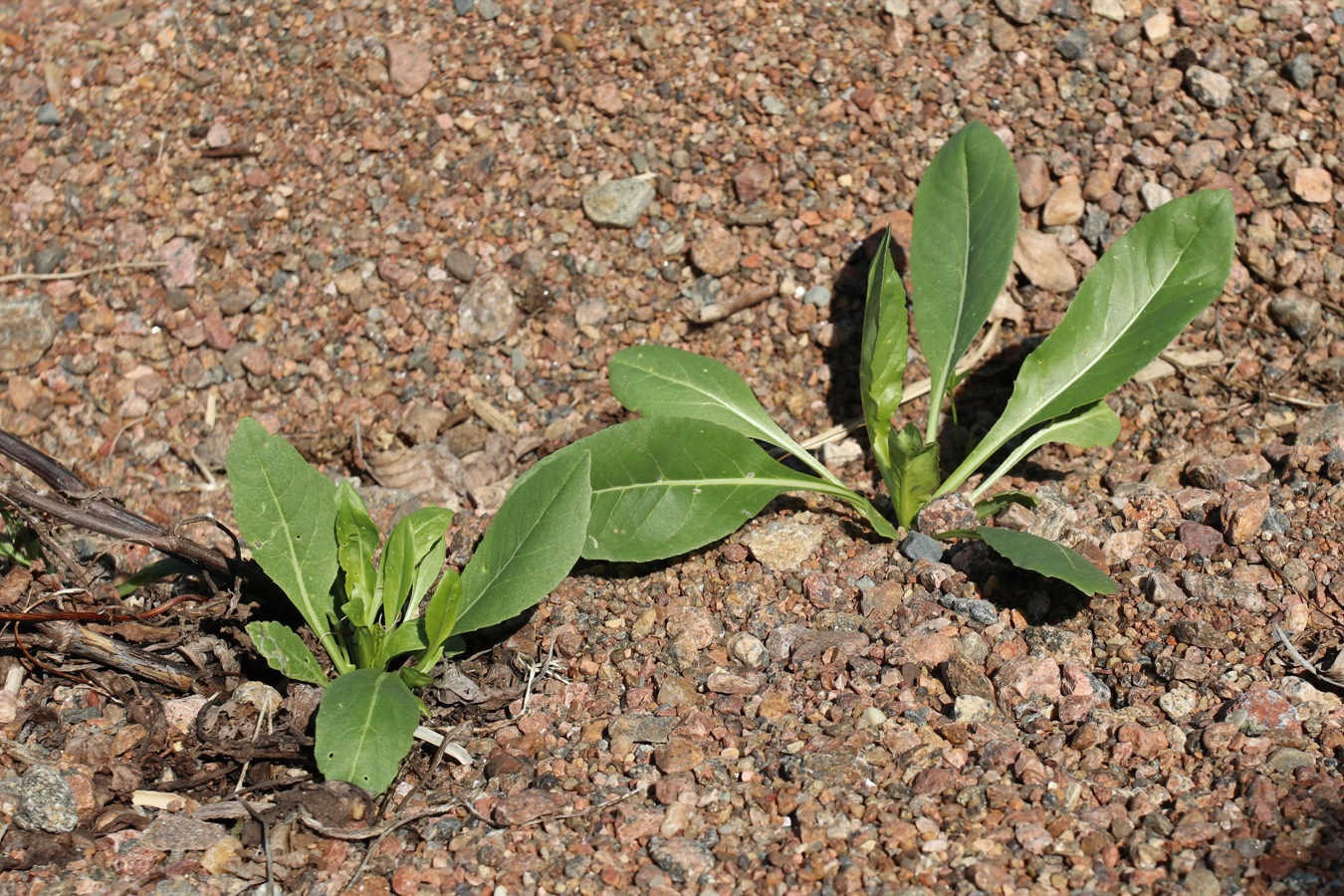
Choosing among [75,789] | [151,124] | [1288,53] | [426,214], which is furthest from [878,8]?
[75,789]

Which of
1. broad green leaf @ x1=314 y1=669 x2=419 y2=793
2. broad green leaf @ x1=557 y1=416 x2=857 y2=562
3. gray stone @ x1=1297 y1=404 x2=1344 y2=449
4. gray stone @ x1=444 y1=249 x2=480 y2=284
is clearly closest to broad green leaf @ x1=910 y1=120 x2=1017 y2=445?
broad green leaf @ x1=557 y1=416 x2=857 y2=562

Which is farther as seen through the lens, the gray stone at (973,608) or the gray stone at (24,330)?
the gray stone at (24,330)

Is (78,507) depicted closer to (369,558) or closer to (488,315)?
(369,558)

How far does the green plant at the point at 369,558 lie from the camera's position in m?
2.21

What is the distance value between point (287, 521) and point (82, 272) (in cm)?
166

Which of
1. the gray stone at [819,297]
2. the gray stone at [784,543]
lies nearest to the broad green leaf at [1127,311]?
the gray stone at [784,543]

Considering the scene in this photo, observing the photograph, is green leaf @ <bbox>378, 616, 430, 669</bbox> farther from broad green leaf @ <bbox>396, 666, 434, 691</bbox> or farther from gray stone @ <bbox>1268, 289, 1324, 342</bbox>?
gray stone @ <bbox>1268, 289, 1324, 342</bbox>

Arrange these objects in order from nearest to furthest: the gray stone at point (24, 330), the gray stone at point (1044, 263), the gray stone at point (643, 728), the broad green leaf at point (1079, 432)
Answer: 1. the gray stone at point (643, 728)
2. the broad green leaf at point (1079, 432)
3. the gray stone at point (1044, 263)
4. the gray stone at point (24, 330)

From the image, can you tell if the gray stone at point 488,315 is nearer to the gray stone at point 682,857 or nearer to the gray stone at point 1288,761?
the gray stone at point 682,857

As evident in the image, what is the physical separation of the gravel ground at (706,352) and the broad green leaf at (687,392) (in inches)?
7.5

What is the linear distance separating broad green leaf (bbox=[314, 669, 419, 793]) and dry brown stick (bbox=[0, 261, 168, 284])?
1.90 metres

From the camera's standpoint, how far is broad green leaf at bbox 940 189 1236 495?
264cm

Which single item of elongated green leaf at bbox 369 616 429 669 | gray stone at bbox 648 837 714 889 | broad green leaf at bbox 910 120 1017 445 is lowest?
elongated green leaf at bbox 369 616 429 669

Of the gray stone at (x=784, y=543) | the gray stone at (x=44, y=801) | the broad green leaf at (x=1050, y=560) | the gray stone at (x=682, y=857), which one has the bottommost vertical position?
the gray stone at (x=44, y=801)
